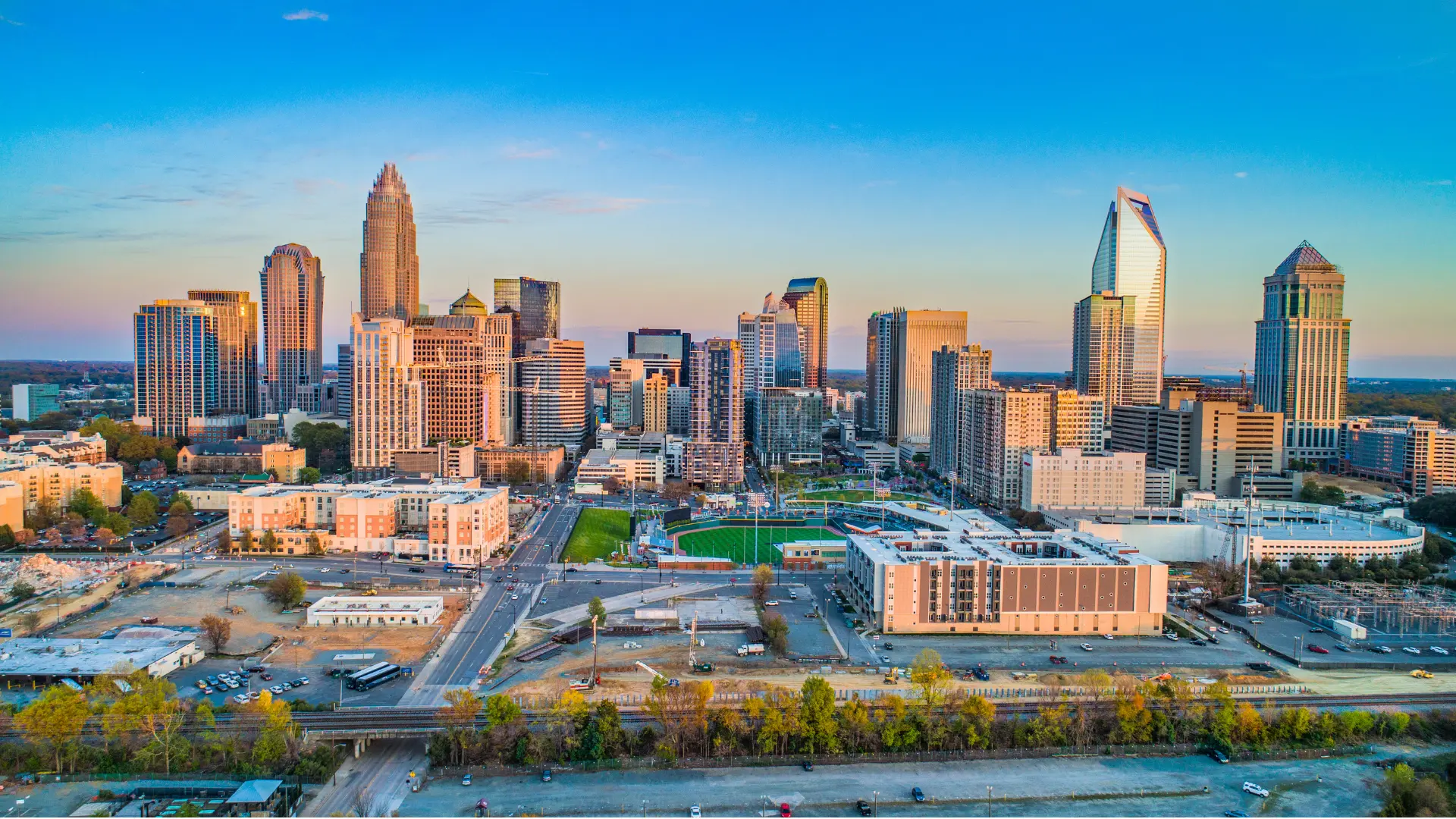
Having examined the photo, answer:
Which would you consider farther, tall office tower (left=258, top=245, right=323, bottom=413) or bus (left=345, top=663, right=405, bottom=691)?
tall office tower (left=258, top=245, right=323, bottom=413)

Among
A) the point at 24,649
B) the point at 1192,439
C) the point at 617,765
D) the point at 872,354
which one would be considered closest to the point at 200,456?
the point at 24,649

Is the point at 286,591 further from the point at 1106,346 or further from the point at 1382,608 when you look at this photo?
the point at 1106,346

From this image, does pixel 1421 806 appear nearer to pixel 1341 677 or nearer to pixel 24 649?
pixel 1341 677

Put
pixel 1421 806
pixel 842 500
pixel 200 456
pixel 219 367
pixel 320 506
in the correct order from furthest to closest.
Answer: pixel 219 367, pixel 200 456, pixel 842 500, pixel 320 506, pixel 1421 806

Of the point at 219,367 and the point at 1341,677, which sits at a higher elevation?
the point at 219,367

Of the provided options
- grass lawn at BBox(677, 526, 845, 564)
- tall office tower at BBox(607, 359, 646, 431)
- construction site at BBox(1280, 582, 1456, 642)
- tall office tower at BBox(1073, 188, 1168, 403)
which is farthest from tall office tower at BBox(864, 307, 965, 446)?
construction site at BBox(1280, 582, 1456, 642)

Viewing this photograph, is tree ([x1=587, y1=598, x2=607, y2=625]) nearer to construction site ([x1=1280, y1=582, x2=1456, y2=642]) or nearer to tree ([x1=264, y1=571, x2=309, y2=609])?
tree ([x1=264, y1=571, x2=309, y2=609])

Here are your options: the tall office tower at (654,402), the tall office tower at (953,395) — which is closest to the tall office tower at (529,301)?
the tall office tower at (654,402)
